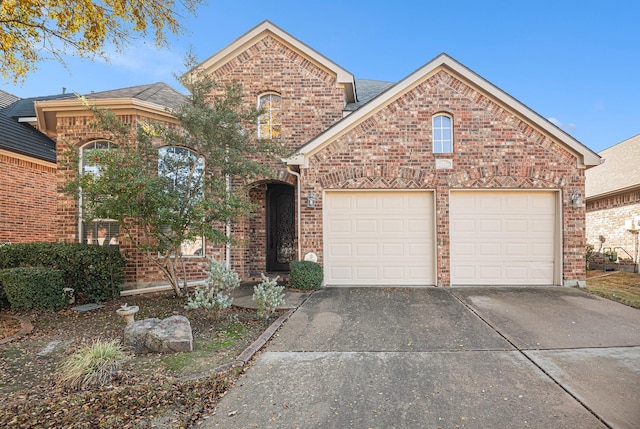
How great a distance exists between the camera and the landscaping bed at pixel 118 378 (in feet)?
9.83

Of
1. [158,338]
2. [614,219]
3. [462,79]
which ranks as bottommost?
[158,338]

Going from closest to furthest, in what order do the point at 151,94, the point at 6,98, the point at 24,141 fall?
the point at 151,94
the point at 24,141
the point at 6,98

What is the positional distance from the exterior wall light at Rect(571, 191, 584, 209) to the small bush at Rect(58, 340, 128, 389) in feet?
32.4

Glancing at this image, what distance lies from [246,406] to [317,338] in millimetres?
1939

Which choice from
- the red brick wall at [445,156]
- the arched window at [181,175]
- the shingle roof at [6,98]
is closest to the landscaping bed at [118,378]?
the arched window at [181,175]

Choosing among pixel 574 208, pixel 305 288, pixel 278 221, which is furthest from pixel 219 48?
pixel 574 208

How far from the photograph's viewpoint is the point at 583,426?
281 cm

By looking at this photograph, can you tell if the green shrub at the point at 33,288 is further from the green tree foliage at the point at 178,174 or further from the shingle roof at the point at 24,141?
the shingle roof at the point at 24,141

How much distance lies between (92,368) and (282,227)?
748 centimetres

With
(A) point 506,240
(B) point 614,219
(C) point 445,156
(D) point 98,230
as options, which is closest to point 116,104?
(D) point 98,230

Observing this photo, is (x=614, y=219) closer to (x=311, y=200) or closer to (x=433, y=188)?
(x=433, y=188)

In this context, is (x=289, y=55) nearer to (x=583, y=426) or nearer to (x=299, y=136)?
(x=299, y=136)

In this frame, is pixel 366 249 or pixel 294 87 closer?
pixel 366 249

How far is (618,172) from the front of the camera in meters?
14.0
